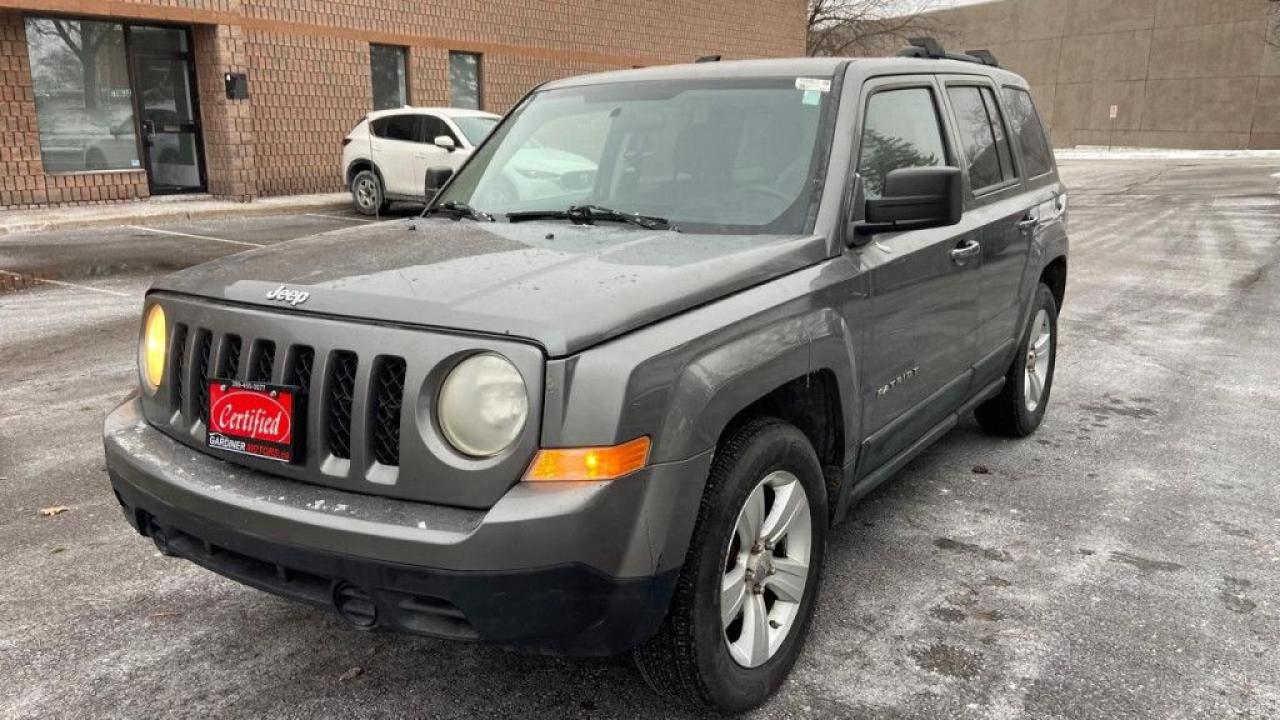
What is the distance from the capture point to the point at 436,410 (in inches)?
92.4

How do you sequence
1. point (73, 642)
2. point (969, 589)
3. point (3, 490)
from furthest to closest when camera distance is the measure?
point (3, 490) < point (969, 589) < point (73, 642)

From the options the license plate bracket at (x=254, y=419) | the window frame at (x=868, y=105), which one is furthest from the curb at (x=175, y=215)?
the window frame at (x=868, y=105)

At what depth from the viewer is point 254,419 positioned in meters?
2.52

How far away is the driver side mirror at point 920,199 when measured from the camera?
312 cm

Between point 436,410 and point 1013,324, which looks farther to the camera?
point 1013,324

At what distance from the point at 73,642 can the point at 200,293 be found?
1319 mm

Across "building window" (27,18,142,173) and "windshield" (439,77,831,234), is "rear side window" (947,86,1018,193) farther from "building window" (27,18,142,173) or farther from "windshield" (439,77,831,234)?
"building window" (27,18,142,173)

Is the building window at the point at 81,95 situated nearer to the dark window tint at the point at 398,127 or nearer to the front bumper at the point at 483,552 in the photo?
Result: the dark window tint at the point at 398,127

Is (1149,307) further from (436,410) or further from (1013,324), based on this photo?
(436,410)

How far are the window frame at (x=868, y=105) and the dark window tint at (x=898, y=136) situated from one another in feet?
0.04

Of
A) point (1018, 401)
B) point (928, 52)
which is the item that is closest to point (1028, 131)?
point (928, 52)

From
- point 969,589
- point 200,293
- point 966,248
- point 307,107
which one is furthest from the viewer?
point 307,107

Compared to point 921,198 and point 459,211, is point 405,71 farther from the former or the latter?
point 921,198

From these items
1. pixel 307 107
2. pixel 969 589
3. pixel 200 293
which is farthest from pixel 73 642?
pixel 307 107
